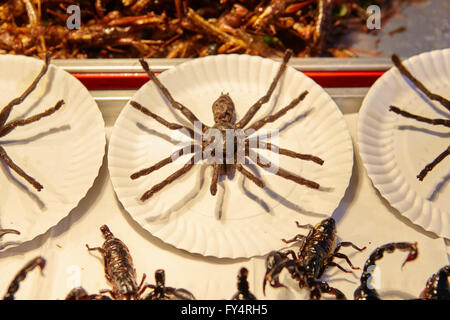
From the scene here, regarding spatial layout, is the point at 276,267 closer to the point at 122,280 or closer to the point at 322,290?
the point at 322,290

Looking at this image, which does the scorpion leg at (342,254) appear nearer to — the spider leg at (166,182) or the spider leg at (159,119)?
the spider leg at (166,182)

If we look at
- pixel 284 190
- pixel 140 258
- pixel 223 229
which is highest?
pixel 284 190

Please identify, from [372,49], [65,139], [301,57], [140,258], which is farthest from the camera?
[372,49]

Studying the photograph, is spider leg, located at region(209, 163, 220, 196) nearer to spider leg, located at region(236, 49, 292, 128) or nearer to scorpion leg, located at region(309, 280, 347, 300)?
spider leg, located at region(236, 49, 292, 128)

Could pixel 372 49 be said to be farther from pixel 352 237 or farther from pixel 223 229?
pixel 223 229

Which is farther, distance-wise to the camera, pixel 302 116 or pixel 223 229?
pixel 302 116

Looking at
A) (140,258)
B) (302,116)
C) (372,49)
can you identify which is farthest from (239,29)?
(140,258)
